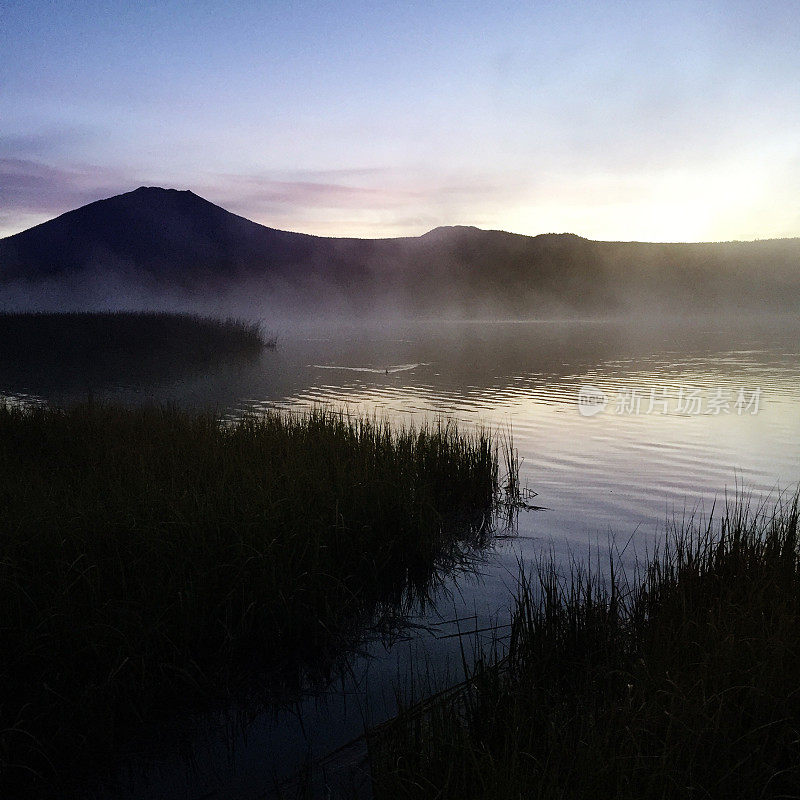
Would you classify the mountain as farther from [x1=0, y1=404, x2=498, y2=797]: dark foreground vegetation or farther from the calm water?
[x1=0, y1=404, x2=498, y2=797]: dark foreground vegetation

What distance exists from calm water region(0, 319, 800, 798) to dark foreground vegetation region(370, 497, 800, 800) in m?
0.52

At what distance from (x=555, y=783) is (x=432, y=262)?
→ 184719mm

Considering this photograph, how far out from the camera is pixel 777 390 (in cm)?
2297

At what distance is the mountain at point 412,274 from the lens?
508 ft

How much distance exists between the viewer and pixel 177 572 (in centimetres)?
518

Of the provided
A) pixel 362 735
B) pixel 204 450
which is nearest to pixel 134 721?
pixel 362 735

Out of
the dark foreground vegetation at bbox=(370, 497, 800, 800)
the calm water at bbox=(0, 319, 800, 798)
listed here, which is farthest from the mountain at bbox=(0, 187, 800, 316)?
the dark foreground vegetation at bbox=(370, 497, 800, 800)

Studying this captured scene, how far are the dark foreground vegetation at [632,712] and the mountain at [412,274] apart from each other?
477 feet

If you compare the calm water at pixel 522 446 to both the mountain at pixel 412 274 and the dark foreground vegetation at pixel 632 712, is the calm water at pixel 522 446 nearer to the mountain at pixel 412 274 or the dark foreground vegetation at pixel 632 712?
the dark foreground vegetation at pixel 632 712

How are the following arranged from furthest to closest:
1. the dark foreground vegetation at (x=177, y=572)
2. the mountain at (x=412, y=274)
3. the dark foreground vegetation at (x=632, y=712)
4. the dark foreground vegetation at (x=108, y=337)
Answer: the mountain at (x=412, y=274) < the dark foreground vegetation at (x=108, y=337) < the dark foreground vegetation at (x=177, y=572) < the dark foreground vegetation at (x=632, y=712)

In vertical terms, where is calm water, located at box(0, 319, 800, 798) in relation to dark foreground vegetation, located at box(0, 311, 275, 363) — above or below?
below

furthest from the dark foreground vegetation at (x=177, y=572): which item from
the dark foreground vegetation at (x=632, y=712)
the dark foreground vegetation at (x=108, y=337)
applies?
the dark foreground vegetation at (x=108, y=337)

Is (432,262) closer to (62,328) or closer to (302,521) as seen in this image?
(62,328)

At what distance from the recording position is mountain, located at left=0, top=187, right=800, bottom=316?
155 meters
